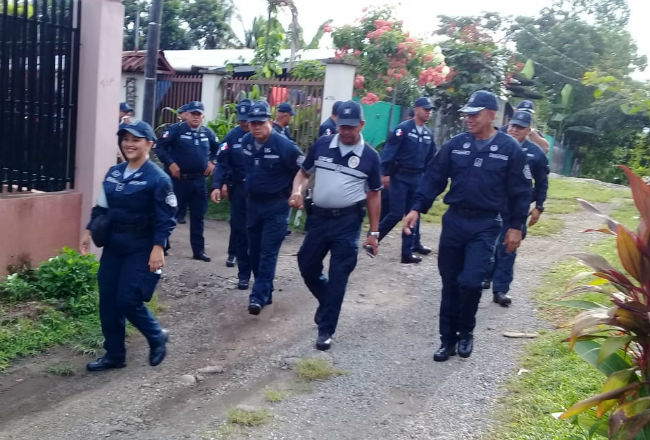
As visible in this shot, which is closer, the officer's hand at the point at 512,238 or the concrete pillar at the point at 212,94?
the officer's hand at the point at 512,238

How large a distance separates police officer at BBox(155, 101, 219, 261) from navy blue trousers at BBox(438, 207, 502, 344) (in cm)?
383

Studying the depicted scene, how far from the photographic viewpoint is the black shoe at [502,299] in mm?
6898

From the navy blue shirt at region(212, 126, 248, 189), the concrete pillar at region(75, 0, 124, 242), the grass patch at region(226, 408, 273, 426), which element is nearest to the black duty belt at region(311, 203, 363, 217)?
the grass patch at region(226, 408, 273, 426)

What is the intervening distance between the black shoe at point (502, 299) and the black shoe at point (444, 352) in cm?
170

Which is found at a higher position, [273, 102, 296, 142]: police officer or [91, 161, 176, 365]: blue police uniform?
[273, 102, 296, 142]: police officer

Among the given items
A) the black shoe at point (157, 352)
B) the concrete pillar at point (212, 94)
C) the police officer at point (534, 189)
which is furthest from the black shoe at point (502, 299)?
the concrete pillar at point (212, 94)

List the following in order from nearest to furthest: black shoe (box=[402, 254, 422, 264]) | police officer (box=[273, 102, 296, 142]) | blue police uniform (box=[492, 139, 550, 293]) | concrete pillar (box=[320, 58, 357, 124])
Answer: blue police uniform (box=[492, 139, 550, 293]), black shoe (box=[402, 254, 422, 264]), police officer (box=[273, 102, 296, 142]), concrete pillar (box=[320, 58, 357, 124])

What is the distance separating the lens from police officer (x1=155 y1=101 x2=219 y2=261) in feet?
26.7

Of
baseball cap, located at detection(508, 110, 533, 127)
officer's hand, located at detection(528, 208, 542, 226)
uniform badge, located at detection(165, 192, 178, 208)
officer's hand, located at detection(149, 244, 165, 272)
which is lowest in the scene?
officer's hand, located at detection(149, 244, 165, 272)

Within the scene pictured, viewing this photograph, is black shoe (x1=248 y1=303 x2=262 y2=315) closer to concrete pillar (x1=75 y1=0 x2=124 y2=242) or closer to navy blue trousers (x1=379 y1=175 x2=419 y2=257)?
concrete pillar (x1=75 y1=0 x2=124 y2=242)

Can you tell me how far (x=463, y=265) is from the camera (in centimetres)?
512

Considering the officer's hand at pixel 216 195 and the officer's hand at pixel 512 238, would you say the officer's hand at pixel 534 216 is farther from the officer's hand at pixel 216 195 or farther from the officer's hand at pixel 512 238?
the officer's hand at pixel 216 195

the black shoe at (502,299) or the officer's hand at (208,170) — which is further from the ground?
the officer's hand at (208,170)

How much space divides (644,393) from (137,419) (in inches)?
111
